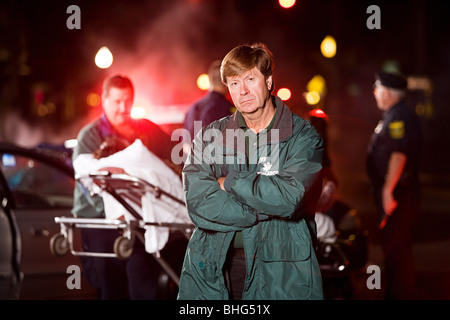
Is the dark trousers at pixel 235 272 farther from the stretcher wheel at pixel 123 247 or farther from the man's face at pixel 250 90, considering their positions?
the stretcher wheel at pixel 123 247

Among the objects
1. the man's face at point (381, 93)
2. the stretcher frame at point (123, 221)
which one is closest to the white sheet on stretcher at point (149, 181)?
the stretcher frame at point (123, 221)

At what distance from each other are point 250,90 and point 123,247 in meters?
2.25

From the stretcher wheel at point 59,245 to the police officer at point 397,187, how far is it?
107 inches

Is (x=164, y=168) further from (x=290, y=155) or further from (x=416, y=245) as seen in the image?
(x=416, y=245)

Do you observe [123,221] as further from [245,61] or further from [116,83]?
[245,61]

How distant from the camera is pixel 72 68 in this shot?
887 inches

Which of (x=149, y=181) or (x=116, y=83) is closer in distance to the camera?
(x=149, y=181)

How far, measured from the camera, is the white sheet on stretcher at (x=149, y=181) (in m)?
5.45

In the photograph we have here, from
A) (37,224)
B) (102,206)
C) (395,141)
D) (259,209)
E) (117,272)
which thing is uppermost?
(395,141)

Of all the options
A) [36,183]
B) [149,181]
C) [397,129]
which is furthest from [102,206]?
[397,129]

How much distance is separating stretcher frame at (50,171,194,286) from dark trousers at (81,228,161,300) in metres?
0.22

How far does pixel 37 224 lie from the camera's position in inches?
246
